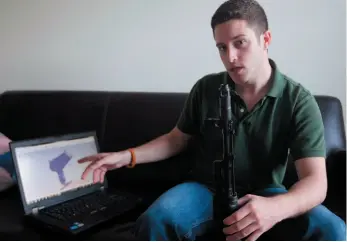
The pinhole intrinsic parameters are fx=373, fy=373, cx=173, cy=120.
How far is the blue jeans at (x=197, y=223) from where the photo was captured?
37.0 inches

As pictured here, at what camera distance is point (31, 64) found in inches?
78.7

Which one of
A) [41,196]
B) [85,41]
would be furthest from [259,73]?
[85,41]

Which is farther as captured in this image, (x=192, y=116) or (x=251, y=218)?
(x=192, y=116)

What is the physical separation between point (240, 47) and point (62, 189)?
0.82 metres

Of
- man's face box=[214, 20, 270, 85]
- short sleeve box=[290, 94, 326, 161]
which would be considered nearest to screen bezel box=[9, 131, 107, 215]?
man's face box=[214, 20, 270, 85]

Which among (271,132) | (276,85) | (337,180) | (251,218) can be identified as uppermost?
(276,85)

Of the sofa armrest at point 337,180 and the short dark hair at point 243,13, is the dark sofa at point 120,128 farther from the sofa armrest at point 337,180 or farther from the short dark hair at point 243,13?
the short dark hair at point 243,13

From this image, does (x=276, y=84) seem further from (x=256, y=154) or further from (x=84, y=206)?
(x=84, y=206)

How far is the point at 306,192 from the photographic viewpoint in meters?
0.95

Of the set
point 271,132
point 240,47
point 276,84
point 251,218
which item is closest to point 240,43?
point 240,47

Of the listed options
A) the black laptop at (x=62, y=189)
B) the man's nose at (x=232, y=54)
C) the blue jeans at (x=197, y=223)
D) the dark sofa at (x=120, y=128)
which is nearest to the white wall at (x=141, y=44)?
the dark sofa at (x=120, y=128)

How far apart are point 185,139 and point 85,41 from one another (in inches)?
33.8

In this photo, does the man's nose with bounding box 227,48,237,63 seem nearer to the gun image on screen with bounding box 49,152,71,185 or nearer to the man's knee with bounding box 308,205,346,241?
the man's knee with bounding box 308,205,346,241

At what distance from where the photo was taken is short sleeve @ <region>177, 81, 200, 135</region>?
1.30 meters
